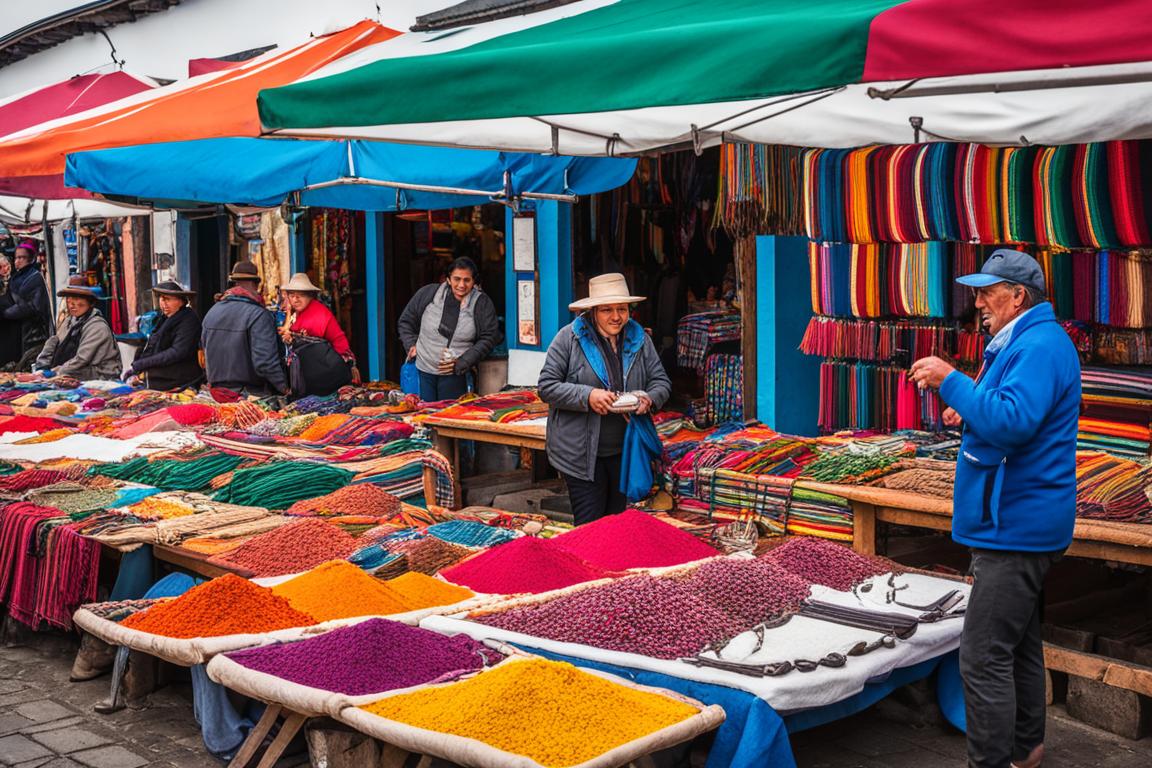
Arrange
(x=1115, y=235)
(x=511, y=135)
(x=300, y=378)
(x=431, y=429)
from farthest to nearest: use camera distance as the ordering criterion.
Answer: (x=300, y=378), (x=431, y=429), (x=511, y=135), (x=1115, y=235)

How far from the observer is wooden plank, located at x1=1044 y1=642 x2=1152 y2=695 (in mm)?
4406

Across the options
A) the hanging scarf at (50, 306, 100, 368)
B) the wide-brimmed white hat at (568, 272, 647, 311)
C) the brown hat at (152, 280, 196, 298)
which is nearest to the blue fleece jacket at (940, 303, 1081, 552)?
the wide-brimmed white hat at (568, 272, 647, 311)

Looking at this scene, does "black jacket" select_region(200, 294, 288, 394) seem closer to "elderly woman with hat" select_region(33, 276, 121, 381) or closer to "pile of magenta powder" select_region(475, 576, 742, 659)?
"elderly woman with hat" select_region(33, 276, 121, 381)

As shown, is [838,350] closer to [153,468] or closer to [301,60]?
[301,60]

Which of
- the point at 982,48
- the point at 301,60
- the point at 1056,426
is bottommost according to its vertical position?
the point at 1056,426

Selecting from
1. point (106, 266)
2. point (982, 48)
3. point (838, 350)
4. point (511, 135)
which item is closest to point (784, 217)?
point (838, 350)

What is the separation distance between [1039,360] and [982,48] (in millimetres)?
1004

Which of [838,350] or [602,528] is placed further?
[838,350]

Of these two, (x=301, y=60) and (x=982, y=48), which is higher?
(x=301, y=60)

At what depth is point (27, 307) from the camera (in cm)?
1342

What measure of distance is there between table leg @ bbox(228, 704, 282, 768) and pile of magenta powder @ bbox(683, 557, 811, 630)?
142 cm

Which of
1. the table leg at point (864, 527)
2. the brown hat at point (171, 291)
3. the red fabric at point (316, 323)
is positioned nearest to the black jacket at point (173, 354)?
the brown hat at point (171, 291)

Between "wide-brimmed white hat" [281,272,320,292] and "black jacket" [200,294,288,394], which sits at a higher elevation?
"wide-brimmed white hat" [281,272,320,292]

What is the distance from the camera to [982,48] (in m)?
3.06
